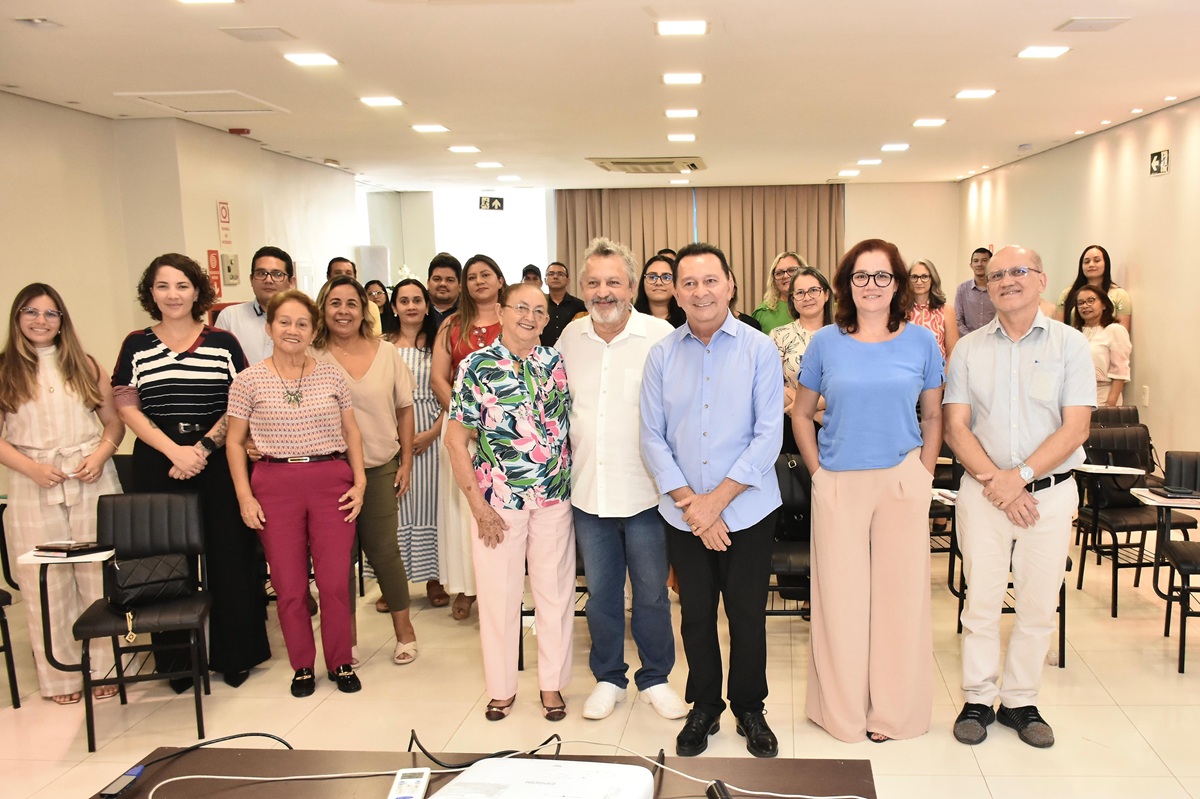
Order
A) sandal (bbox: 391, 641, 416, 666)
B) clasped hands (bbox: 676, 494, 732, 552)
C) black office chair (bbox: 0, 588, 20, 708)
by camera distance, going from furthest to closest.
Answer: sandal (bbox: 391, 641, 416, 666) < black office chair (bbox: 0, 588, 20, 708) < clasped hands (bbox: 676, 494, 732, 552)

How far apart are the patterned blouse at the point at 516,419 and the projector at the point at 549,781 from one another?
1.54m

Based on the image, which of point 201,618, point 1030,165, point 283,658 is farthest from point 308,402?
point 1030,165

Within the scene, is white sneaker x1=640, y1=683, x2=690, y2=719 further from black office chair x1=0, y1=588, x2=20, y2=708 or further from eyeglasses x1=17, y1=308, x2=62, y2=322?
eyeglasses x1=17, y1=308, x2=62, y2=322

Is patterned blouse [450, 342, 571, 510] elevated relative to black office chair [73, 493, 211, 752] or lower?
elevated

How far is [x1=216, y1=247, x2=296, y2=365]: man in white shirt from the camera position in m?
4.07

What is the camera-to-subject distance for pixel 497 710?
326 cm

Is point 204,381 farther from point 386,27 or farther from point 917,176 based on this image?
point 917,176

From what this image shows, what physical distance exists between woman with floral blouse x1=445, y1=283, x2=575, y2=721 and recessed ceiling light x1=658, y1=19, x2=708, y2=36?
2115mm

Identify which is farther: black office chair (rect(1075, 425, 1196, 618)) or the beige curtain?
the beige curtain

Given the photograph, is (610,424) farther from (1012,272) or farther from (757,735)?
(1012,272)

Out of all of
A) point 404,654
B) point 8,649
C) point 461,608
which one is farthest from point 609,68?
point 8,649

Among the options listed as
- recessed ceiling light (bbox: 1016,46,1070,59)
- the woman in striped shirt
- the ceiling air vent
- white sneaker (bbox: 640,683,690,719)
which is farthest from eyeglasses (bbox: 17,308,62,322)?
the ceiling air vent

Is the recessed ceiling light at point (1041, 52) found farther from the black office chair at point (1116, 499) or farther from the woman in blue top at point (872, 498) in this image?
the woman in blue top at point (872, 498)

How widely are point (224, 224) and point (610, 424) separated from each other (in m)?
5.93
